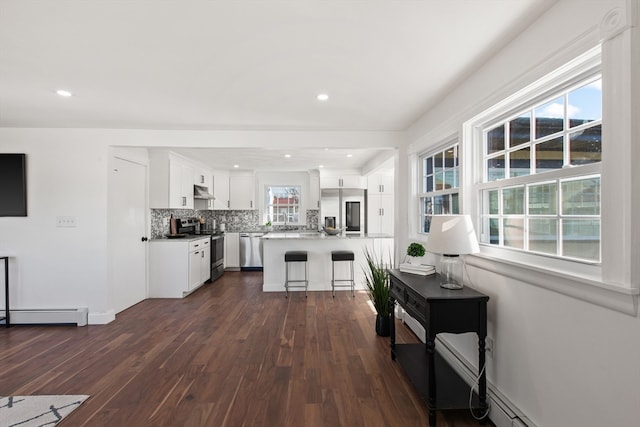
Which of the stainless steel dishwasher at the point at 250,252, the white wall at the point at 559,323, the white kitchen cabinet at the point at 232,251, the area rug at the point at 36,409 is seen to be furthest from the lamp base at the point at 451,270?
the white kitchen cabinet at the point at 232,251

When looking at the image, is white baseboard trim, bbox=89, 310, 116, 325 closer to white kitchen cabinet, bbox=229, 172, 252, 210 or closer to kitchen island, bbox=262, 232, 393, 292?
kitchen island, bbox=262, 232, 393, 292

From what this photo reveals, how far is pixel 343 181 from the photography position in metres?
6.46

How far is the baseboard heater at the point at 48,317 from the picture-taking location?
352 cm

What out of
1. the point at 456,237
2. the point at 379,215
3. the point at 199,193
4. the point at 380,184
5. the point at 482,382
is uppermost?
the point at 380,184

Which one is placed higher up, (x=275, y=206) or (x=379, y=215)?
(x=275, y=206)

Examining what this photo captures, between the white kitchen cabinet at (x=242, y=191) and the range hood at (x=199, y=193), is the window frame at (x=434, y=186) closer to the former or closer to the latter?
the range hood at (x=199, y=193)

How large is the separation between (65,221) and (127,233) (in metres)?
0.70

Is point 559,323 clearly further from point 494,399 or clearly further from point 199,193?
point 199,193

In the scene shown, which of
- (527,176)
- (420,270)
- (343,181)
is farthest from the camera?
(343,181)

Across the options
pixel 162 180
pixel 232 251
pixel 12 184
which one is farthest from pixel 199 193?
pixel 12 184

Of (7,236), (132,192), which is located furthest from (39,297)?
(132,192)

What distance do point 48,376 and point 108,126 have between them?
2.59 metres

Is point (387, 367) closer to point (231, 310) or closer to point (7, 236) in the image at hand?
point (231, 310)

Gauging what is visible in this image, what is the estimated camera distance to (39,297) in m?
3.58
